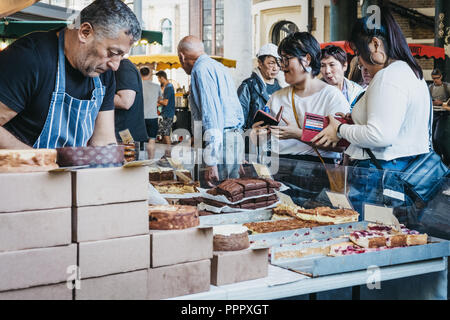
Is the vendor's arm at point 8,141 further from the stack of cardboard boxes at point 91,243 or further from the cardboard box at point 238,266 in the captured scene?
the cardboard box at point 238,266

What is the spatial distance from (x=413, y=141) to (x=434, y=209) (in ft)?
1.34

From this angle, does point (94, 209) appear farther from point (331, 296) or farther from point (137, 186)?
point (331, 296)

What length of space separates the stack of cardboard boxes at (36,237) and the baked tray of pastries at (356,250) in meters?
0.85

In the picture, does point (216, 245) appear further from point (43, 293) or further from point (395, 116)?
point (395, 116)

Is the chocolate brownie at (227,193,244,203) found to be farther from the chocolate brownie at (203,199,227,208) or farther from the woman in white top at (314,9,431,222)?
the woman in white top at (314,9,431,222)

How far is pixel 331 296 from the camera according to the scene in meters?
2.59

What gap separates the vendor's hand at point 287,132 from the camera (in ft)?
11.4

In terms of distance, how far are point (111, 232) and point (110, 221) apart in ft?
0.11

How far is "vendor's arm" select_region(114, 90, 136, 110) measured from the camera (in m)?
4.42

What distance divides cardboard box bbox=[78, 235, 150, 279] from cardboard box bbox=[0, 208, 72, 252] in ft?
0.22

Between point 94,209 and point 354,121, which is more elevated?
point 354,121

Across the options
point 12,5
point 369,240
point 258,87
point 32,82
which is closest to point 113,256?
point 32,82

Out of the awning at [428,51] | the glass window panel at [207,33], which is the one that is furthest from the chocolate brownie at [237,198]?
the glass window panel at [207,33]

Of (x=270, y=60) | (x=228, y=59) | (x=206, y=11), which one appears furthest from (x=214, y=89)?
(x=206, y=11)
